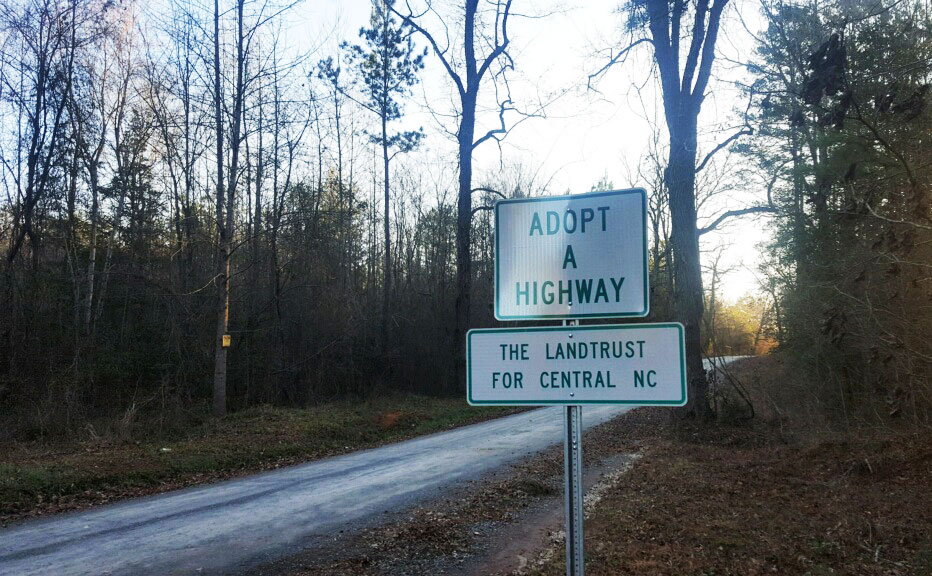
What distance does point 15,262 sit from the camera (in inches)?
737

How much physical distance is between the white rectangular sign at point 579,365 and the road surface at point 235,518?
3.84 m

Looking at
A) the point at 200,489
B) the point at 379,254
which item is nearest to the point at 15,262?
the point at 200,489

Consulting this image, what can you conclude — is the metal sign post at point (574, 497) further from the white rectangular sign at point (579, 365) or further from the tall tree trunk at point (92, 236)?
the tall tree trunk at point (92, 236)

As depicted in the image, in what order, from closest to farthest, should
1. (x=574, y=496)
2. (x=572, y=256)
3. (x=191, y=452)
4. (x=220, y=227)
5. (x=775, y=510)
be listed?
1. (x=574, y=496)
2. (x=572, y=256)
3. (x=775, y=510)
4. (x=191, y=452)
5. (x=220, y=227)

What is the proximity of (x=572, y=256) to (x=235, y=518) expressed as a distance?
246 inches

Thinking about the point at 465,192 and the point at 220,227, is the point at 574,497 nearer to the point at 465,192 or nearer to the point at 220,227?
the point at 220,227

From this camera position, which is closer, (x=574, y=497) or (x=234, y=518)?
(x=574, y=497)

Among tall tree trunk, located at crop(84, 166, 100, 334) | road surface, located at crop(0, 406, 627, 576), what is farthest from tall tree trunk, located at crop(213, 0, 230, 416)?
tall tree trunk, located at crop(84, 166, 100, 334)

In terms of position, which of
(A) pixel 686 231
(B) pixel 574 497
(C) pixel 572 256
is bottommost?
(B) pixel 574 497

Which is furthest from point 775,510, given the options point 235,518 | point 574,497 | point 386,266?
point 386,266

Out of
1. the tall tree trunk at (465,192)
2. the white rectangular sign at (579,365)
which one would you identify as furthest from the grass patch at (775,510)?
the tall tree trunk at (465,192)

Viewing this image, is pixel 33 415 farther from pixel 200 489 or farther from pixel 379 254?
pixel 379 254

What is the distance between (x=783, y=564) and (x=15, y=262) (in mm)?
20971

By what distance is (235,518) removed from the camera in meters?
7.50
